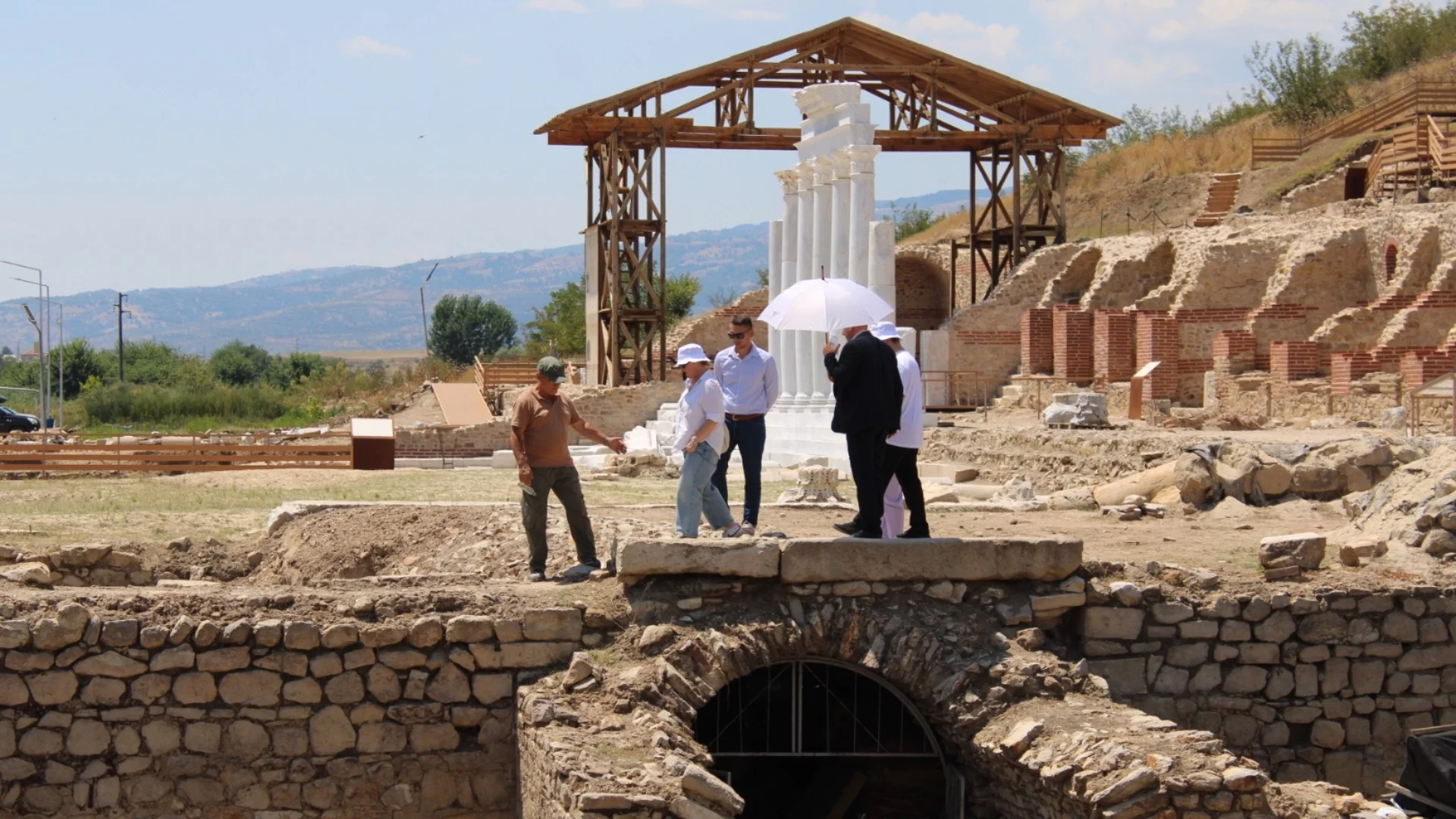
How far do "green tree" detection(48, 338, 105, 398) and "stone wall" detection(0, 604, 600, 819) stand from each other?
68.9 meters

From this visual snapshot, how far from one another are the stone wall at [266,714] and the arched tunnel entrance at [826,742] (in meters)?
1.57

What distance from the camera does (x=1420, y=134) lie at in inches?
1366

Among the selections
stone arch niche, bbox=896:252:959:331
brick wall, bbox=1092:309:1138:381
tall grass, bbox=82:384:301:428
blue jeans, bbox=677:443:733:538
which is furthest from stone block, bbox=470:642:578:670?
tall grass, bbox=82:384:301:428

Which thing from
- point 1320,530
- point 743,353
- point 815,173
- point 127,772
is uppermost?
point 815,173

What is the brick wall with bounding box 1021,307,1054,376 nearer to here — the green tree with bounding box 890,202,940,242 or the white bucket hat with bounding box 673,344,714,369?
the white bucket hat with bounding box 673,344,714,369

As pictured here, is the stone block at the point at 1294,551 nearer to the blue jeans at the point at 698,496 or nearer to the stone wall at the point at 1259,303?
the blue jeans at the point at 698,496

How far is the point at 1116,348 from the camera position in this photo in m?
31.0

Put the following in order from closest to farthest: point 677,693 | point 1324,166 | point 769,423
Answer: point 677,693, point 769,423, point 1324,166

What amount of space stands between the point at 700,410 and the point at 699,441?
0.75ft

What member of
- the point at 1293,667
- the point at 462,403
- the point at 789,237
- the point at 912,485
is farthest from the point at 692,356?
the point at 462,403

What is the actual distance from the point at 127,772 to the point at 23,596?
1279mm

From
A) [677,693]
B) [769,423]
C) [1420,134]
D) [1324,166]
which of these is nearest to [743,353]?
[677,693]

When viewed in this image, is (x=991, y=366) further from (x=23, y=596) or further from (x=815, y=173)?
(x=23, y=596)

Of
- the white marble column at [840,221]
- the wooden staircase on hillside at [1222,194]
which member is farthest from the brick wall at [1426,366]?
the wooden staircase on hillside at [1222,194]
